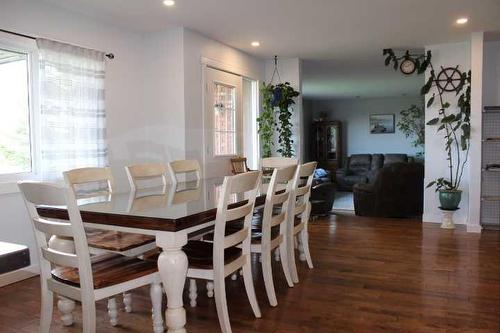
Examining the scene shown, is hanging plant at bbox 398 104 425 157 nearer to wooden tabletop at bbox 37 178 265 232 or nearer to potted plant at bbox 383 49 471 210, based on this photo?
potted plant at bbox 383 49 471 210

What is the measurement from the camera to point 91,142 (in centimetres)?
390

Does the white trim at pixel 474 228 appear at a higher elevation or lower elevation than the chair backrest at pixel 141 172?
lower

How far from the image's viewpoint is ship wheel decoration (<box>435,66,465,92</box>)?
515 cm

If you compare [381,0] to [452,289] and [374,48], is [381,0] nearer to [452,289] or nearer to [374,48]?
[374,48]

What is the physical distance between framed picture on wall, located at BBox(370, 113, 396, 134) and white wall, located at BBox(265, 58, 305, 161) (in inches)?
213

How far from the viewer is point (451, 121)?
5.09 metres

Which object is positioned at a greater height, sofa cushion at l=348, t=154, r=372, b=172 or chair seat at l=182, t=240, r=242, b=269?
sofa cushion at l=348, t=154, r=372, b=172

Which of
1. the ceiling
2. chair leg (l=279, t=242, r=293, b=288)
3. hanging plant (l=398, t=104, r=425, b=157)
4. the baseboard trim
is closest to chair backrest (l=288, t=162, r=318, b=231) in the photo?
chair leg (l=279, t=242, r=293, b=288)

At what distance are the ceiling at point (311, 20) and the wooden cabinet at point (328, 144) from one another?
5.52 metres

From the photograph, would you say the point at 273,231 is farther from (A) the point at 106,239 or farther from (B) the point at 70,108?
(B) the point at 70,108

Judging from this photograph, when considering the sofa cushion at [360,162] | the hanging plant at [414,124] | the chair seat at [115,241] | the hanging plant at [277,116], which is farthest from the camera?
the sofa cushion at [360,162]

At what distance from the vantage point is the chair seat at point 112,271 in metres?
1.93

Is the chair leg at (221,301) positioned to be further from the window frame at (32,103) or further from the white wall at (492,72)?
the white wall at (492,72)

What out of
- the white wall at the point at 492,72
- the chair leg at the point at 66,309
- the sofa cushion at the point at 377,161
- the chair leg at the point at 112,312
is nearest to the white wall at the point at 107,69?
the chair leg at the point at 66,309
